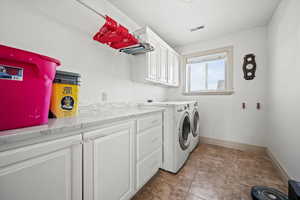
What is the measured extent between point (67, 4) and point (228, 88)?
10.1ft

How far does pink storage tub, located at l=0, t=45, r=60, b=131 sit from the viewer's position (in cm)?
57

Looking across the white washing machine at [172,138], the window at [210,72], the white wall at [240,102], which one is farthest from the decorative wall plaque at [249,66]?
the white washing machine at [172,138]


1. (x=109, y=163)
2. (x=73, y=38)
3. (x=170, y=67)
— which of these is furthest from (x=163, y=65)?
(x=109, y=163)

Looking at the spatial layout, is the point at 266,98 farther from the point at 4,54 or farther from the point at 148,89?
the point at 4,54

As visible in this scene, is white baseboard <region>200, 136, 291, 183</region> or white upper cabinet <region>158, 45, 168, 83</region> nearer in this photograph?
white baseboard <region>200, 136, 291, 183</region>

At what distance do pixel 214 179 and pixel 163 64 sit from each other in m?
2.07

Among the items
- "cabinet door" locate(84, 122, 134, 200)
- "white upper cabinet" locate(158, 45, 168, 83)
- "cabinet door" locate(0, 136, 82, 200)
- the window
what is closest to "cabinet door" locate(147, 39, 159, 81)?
"white upper cabinet" locate(158, 45, 168, 83)

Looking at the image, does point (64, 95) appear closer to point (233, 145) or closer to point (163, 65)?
point (163, 65)

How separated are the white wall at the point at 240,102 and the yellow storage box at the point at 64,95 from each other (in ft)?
9.00

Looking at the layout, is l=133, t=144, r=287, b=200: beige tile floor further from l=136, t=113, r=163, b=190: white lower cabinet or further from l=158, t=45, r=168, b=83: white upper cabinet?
l=158, t=45, r=168, b=83: white upper cabinet

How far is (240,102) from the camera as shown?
2.49 m

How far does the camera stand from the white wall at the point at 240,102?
232cm

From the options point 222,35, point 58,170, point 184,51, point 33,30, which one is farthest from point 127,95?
point 222,35

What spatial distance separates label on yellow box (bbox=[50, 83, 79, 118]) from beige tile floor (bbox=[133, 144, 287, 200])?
1.17m
